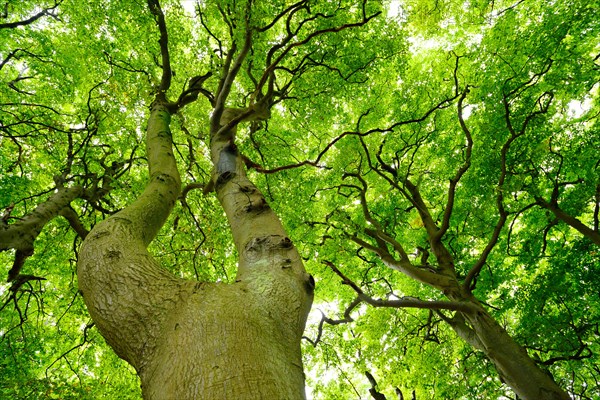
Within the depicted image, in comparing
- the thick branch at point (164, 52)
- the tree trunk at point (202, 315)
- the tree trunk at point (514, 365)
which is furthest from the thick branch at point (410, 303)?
the thick branch at point (164, 52)

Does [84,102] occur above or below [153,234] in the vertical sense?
above

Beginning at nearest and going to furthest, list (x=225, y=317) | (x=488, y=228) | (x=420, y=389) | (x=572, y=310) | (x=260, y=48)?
(x=225, y=317) → (x=260, y=48) → (x=572, y=310) → (x=488, y=228) → (x=420, y=389)

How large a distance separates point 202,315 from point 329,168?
12.8 ft

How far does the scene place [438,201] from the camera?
9.70m

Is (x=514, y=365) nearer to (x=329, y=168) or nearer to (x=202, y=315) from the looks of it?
(x=329, y=168)

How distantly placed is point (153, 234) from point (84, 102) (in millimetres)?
8242

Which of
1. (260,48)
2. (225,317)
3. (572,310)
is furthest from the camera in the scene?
(572,310)

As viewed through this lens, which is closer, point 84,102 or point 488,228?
point 488,228

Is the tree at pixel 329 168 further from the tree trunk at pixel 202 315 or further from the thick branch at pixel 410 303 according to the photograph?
the tree trunk at pixel 202 315

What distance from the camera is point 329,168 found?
16.9ft

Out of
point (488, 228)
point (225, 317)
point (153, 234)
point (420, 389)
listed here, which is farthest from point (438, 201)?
point (225, 317)

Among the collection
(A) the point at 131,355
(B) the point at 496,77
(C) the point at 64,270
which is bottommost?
(A) the point at 131,355

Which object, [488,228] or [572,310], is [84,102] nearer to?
[488,228]

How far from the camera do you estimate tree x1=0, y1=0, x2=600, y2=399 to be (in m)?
5.02
